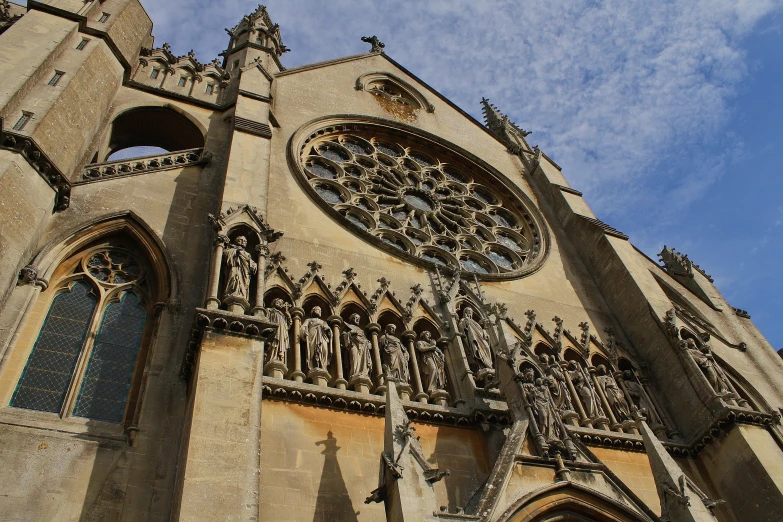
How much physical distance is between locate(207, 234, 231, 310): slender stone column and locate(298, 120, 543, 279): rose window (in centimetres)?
380

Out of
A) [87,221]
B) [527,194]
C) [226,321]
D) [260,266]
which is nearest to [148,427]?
[226,321]

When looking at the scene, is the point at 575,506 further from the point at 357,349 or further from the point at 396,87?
the point at 396,87

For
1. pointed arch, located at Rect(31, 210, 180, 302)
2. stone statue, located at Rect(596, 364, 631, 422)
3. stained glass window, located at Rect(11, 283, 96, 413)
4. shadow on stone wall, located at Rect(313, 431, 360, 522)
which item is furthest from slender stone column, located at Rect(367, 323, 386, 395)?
stone statue, located at Rect(596, 364, 631, 422)

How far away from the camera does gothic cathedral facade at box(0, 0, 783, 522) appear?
303 inches

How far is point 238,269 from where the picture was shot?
9273mm

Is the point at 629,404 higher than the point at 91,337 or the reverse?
the reverse

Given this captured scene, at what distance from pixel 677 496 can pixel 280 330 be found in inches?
222

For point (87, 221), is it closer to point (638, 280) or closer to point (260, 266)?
point (260, 266)

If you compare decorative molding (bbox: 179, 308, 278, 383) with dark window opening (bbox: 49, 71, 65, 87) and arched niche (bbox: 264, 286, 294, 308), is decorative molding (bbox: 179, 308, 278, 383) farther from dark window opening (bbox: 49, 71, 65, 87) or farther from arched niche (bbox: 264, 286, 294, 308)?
dark window opening (bbox: 49, 71, 65, 87)

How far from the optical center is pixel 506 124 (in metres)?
22.7

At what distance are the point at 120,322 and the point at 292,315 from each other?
94.7 inches

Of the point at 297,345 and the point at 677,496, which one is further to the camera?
the point at 297,345

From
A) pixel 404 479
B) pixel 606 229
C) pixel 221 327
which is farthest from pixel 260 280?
pixel 606 229

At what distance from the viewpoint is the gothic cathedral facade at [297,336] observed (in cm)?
769
